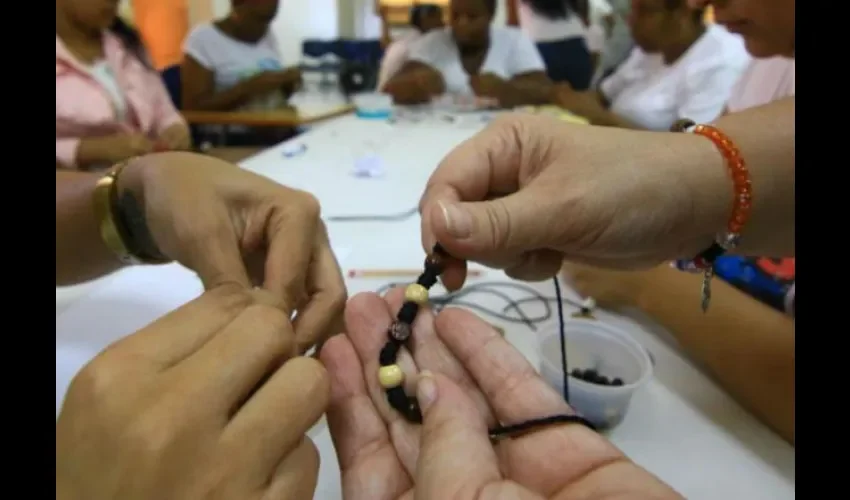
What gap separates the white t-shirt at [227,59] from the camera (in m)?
3.06

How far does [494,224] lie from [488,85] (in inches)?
102

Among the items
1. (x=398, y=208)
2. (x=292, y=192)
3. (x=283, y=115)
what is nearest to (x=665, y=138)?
(x=292, y=192)

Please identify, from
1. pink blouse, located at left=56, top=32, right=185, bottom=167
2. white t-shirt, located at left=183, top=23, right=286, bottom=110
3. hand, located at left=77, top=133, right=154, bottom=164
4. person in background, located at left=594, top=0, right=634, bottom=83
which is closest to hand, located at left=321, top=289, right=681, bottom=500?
hand, located at left=77, top=133, right=154, bottom=164

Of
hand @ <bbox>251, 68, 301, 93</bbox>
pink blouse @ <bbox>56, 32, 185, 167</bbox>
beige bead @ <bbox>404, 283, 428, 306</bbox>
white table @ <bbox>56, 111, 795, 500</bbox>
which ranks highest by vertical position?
hand @ <bbox>251, 68, 301, 93</bbox>

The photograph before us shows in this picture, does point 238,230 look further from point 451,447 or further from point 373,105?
point 373,105

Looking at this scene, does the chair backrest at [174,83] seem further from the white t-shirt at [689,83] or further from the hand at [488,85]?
the white t-shirt at [689,83]

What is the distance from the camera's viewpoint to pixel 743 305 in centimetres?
88

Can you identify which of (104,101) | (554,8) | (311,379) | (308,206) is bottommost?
(311,379)

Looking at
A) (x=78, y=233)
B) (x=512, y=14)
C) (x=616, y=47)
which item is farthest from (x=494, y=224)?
(x=512, y=14)

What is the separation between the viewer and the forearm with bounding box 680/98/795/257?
0.77m

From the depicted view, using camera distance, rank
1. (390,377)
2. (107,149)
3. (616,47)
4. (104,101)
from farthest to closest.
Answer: (616,47) < (104,101) < (107,149) < (390,377)

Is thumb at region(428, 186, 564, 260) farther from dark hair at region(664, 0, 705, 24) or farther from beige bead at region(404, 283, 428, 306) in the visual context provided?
dark hair at region(664, 0, 705, 24)

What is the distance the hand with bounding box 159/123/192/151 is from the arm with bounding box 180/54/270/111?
30.3 inches
